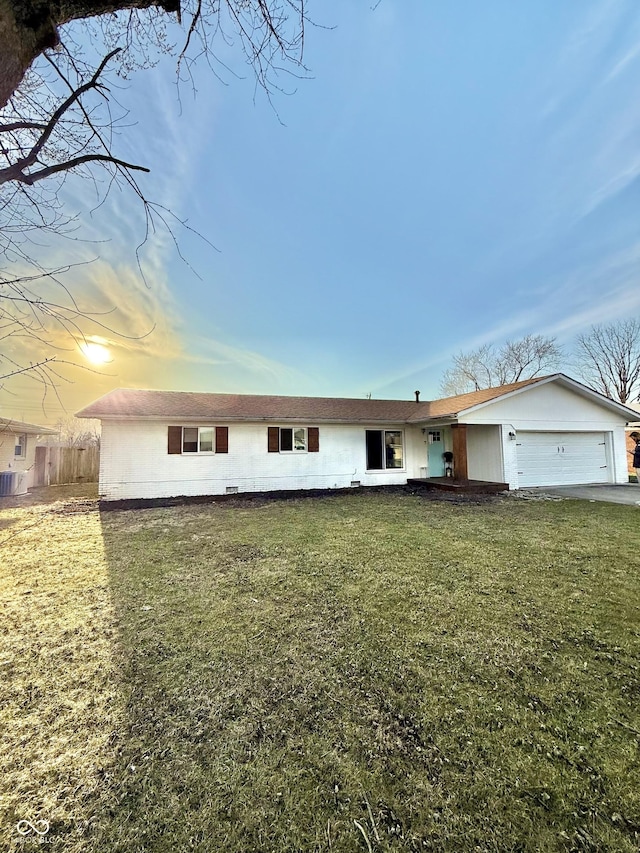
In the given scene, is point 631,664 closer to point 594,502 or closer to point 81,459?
point 594,502

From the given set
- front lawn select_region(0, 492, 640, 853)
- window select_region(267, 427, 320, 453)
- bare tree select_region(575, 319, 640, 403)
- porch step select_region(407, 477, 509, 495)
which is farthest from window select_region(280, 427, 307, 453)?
bare tree select_region(575, 319, 640, 403)

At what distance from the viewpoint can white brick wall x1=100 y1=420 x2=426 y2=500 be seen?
36.6ft

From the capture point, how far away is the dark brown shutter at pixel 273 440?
12.6m

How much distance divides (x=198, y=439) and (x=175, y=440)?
0.74 meters

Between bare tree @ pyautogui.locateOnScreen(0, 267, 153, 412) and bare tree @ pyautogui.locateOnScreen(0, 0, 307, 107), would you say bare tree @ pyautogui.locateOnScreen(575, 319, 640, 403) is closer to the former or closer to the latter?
bare tree @ pyautogui.locateOnScreen(0, 0, 307, 107)

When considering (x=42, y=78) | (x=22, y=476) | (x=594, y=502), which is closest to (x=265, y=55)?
(x=42, y=78)

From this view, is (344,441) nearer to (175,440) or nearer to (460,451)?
(460,451)

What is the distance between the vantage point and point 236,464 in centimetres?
1225

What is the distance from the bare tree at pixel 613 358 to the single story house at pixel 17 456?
3551 cm

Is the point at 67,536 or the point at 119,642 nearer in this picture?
the point at 119,642

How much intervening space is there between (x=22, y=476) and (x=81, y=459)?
3100mm

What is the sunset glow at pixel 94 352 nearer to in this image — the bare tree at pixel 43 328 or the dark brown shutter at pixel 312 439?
the bare tree at pixel 43 328

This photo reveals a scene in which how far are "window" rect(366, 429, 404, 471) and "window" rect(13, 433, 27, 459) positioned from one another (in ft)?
47.2

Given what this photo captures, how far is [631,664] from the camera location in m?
2.70
